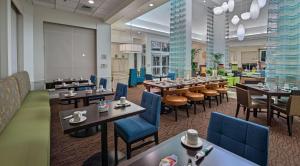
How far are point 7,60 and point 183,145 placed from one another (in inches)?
138

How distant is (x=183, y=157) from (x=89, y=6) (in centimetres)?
550

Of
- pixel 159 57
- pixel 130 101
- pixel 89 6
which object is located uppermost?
pixel 89 6

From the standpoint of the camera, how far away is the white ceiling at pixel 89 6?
474 centimetres

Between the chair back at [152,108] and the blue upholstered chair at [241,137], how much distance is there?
0.85m

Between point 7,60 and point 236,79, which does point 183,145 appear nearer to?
point 7,60

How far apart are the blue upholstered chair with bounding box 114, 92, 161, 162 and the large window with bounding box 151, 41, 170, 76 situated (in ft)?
29.5

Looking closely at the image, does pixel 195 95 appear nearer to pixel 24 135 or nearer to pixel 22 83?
pixel 24 135

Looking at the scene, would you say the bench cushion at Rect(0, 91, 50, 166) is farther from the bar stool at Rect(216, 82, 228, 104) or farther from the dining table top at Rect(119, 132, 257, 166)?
the bar stool at Rect(216, 82, 228, 104)

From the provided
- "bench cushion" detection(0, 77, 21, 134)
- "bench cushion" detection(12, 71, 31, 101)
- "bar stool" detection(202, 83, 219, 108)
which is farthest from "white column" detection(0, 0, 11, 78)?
"bar stool" detection(202, 83, 219, 108)

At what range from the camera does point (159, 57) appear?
11930mm

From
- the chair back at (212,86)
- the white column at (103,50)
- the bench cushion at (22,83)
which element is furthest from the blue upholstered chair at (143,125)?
the white column at (103,50)

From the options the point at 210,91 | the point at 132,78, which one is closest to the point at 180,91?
the point at 210,91

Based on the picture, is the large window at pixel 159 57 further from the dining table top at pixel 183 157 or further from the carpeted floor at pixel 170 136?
the dining table top at pixel 183 157

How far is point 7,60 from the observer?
2.94m
